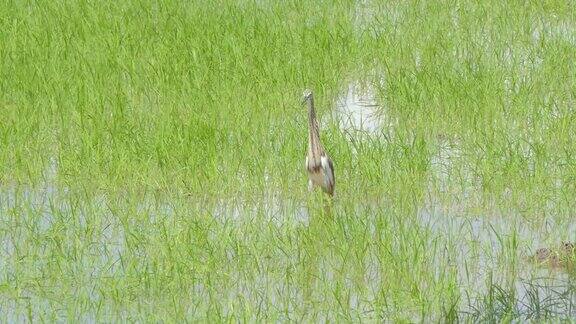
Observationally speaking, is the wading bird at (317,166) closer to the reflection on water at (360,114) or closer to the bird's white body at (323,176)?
the bird's white body at (323,176)

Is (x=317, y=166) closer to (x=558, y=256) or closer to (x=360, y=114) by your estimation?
(x=558, y=256)

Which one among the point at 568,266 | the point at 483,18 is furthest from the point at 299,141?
the point at 483,18

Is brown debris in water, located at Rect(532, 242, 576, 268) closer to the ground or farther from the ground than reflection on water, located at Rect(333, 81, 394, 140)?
closer to the ground

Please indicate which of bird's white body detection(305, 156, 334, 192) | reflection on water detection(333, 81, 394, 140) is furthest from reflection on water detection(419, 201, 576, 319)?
reflection on water detection(333, 81, 394, 140)

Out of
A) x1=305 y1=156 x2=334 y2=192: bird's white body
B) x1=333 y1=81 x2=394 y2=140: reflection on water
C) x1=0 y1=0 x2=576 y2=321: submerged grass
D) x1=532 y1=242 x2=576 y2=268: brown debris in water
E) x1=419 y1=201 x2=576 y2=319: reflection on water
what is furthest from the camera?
x1=333 y1=81 x2=394 y2=140: reflection on water

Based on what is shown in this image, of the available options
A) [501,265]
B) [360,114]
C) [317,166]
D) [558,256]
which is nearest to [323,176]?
[317,166]

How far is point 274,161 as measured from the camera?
6543 millimetres

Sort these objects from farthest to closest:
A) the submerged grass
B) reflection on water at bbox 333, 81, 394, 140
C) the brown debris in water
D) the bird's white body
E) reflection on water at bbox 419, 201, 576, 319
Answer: reflection on water at bbox 333, 81, 394, 140 → the bird's white body → the brown debris in water → the submerged grass → reflection on water at bbox 419, 201, 576, 319

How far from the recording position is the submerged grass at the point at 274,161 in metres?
4.93

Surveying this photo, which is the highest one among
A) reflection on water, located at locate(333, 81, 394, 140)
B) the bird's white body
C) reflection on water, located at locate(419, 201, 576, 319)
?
reflection on water, located at locate(333, 81, 394, 140)

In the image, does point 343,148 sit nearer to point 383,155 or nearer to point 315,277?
point 383,155

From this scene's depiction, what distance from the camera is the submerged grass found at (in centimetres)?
493

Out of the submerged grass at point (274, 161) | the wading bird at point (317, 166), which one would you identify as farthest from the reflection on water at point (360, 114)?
the wading bird at point (317, 166)

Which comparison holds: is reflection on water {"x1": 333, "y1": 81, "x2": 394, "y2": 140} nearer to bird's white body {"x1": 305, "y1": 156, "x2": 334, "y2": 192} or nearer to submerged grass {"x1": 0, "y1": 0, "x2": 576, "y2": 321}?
submerged grass {"x1": 0, "y1": 0, "x2": 576, "y2": 321}
